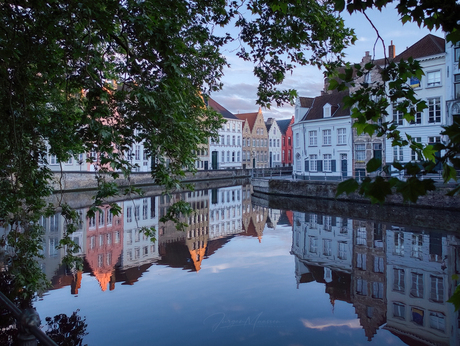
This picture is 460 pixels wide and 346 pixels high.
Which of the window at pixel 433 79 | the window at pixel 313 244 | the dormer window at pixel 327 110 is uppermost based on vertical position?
the window at pixel 433 79

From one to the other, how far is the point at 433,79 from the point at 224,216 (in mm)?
17826

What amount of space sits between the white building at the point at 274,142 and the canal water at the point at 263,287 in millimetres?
53405

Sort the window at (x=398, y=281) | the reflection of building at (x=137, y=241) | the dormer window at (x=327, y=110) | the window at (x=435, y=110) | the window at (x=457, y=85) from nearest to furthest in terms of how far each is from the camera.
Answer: the window at (x=398, y=281) < the reflection of building at (x=137, y=241) < the window at (x=457, y=85) < the window at (x=435, y=110) < the dormer window at (x=327, y=110)

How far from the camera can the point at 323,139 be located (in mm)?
34969

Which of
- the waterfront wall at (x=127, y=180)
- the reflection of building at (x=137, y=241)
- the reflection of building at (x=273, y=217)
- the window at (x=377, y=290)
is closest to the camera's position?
A: the window at (x=377, y=290)

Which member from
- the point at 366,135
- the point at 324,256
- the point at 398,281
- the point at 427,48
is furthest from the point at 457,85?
the point at 398,281

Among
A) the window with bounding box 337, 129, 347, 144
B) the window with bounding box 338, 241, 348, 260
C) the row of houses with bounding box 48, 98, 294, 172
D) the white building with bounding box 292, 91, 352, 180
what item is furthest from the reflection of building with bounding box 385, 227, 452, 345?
the row of houses with bounding box 48, 98, 294, 172

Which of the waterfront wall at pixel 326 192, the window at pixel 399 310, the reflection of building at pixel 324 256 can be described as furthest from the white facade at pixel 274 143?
the window at pixel 399 310

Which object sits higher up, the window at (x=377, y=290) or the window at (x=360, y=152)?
the window at (x=360, y=152)

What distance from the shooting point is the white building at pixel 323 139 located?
3331 cm

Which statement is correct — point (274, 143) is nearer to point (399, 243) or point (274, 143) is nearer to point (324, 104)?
point (324, 104)

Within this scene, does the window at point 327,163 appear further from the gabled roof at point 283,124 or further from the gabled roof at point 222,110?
the gabled roof at point 283,124

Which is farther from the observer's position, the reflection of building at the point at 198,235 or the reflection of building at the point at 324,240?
the reflection of building at the point at 198,235

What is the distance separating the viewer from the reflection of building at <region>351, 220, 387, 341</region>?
7.14 m
